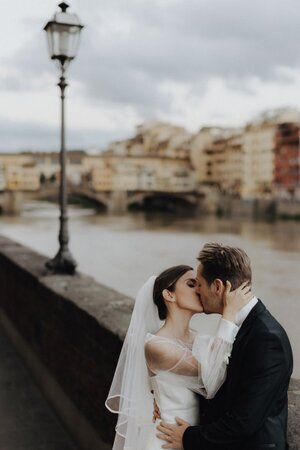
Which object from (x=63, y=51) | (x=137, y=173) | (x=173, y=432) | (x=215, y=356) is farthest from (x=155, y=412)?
(x=137, y=173)

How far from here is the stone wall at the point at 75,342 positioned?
2908 millimetres

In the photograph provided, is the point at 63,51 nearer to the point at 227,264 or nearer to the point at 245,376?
the point at 227,264

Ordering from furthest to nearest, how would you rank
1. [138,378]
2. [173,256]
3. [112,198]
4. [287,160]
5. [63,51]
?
[287,160], [112,198], [173,256], [63,51], [138,378]

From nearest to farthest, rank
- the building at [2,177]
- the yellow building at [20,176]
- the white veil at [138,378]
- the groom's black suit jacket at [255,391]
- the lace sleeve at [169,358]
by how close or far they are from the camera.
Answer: the groom's black suit jacket at [255,391] < the lace sleeve at [169,358] < the white veil at [138,378] < the yellow building at [20,176] < the building at [2,177]

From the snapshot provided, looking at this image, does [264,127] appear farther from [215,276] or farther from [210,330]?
[215,276]

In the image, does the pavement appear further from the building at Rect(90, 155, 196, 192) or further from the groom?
the building at Rect(90, 155, 196, 192)

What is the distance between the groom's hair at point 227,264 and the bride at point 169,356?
2 centimetres

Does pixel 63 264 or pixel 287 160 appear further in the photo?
pixel 287 160

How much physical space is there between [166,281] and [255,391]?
0.41m

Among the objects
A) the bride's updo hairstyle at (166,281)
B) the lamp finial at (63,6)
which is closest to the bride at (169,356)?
the bride's updo hairstyle at (166,281)

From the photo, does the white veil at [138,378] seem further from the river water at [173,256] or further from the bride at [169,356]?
the river water at [173,256]

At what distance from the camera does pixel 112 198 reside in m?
55.8

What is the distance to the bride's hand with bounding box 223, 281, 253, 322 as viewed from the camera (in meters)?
1.52

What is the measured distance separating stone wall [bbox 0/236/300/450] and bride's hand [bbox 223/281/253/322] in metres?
0.36
